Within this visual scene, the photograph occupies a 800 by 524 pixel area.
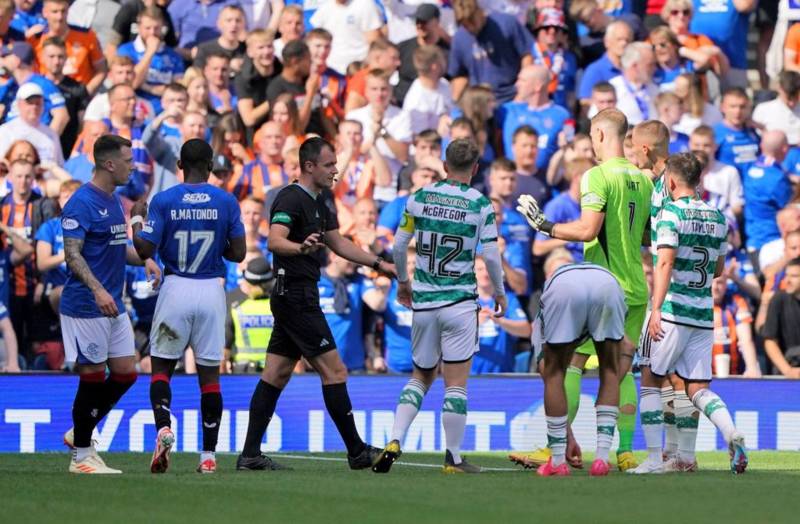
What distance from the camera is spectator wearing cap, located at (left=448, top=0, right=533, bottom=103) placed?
2002cm

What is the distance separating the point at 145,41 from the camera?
19.1 meters

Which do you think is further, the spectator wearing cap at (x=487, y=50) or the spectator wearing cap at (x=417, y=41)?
the spectator wearing cap at (x=487, y=50)

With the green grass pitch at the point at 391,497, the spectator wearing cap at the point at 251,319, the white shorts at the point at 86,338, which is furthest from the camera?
the spectator wearing cap at the point at 251,319

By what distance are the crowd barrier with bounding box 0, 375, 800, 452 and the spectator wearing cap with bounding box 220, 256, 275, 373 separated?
60 centimetres

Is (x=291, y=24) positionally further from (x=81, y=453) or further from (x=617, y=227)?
(x=81, y=453)

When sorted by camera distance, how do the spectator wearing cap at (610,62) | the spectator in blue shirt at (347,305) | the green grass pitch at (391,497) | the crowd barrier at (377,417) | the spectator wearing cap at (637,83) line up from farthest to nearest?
the spectator wearing cap at (610,62)
the spectator wearing cap at (637,83)
the spectator in blue shirt at (347,305)
the crowd barrier at (377,417)
the green grass pitch at (391,497)

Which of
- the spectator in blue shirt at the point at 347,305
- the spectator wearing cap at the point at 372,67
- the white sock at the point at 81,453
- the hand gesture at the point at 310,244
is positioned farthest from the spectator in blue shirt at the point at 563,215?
the white sock at the point at 81,453

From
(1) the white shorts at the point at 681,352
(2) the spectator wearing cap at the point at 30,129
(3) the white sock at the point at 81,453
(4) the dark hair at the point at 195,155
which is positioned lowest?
(3) the white sock at the point at 81,453

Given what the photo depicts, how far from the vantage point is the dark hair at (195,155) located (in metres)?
10.6

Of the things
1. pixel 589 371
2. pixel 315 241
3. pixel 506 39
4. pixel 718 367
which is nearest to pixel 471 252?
pixel 315 241

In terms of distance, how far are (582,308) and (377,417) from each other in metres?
5.59

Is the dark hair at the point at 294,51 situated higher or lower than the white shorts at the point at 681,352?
higher

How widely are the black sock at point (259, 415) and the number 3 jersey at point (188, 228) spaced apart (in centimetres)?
107

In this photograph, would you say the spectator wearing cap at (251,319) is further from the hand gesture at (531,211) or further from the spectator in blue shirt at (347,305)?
the hand gesture at (531,211)
